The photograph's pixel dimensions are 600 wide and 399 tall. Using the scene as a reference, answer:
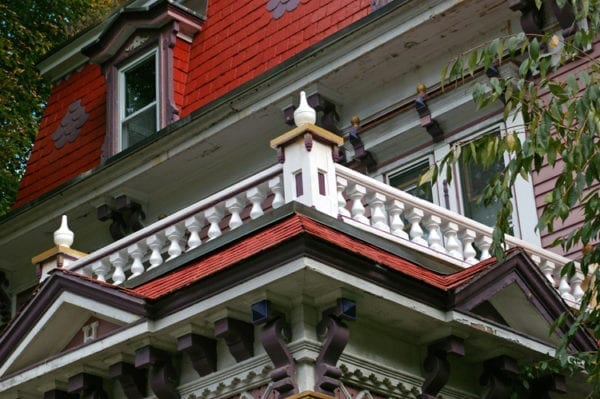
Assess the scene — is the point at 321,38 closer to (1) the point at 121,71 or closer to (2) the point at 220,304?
(1) the point at 121,71

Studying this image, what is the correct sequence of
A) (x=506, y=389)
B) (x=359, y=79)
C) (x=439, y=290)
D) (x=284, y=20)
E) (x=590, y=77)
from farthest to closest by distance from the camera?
(x=284, y=20), (x=359, y=79), (x=506, y=389), (x=439, y=290), (x=590, y=77)

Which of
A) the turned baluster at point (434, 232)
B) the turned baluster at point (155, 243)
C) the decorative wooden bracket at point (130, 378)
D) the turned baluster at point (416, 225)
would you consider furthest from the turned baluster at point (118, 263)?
the turned baluster at point (434, 232)

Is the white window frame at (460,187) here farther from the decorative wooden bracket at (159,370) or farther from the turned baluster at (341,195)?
the decorative wooden bracket at (159,370)

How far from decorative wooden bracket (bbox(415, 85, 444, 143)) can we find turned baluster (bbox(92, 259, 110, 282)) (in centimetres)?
428

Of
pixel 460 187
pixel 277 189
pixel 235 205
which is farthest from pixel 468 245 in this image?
pixel 460 187

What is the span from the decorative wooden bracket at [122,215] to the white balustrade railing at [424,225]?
615cm

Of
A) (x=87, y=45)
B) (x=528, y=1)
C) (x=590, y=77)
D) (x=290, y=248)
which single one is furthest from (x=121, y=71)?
(x=590, y=77)

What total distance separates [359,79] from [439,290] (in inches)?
216

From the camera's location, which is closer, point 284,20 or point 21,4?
point 284,20

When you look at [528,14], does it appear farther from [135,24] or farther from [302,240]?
[135,24]

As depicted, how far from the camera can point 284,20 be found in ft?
59.4

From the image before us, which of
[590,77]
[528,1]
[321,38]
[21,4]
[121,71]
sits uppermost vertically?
[21,4]

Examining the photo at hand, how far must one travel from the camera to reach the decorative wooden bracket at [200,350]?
11727 millimetres

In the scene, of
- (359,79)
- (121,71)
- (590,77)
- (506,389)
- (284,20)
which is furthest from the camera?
(121,71)
